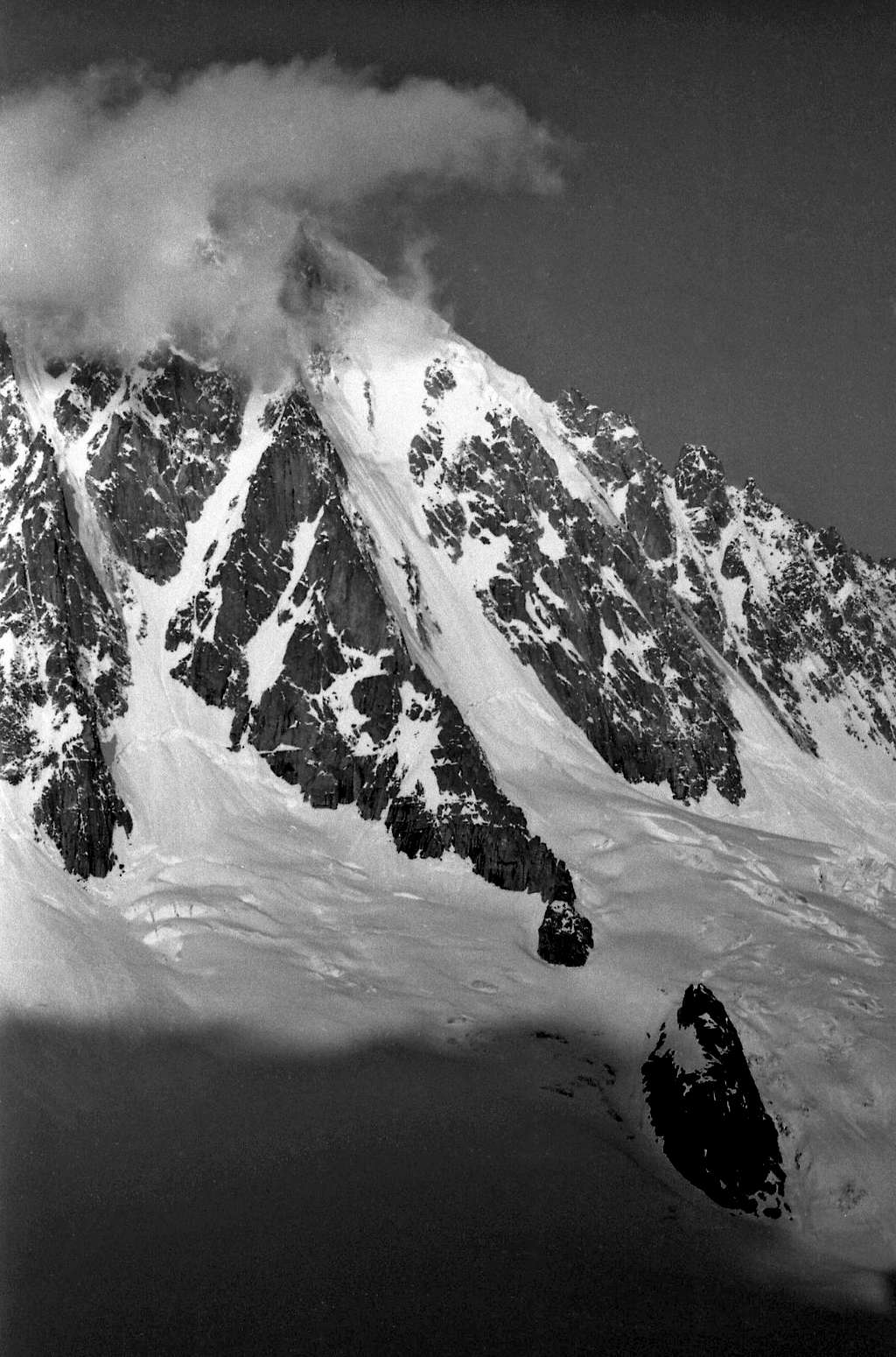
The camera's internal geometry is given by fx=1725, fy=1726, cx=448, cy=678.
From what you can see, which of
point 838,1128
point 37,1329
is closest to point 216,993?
point 838,1128

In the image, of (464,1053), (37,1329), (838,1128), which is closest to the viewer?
(37,1329)

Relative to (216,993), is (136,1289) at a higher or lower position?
lower

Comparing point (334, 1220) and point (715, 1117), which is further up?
point (715, 1117)

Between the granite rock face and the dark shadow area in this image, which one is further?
the granite rock face

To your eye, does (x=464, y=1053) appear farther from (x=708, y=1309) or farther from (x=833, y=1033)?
(x=708, y=1309)

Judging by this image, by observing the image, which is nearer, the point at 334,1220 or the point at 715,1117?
the point at 334,1220
